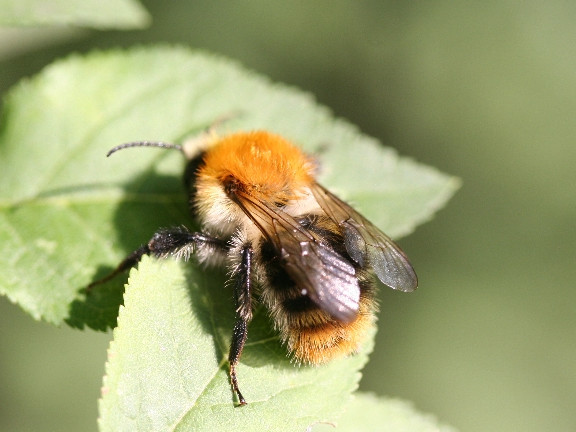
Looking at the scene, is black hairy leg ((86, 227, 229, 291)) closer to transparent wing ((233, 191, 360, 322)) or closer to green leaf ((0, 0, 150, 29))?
transparent wing ((233, 191, 360, 322))

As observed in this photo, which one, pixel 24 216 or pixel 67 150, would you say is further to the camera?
pixel 67 150

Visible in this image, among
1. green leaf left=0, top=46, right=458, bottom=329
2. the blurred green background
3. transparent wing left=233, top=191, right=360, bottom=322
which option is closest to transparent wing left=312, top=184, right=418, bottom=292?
transparent wing left=233, top=191, right=360, bottom=322

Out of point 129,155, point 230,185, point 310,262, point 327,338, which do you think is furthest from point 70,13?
point 327,338

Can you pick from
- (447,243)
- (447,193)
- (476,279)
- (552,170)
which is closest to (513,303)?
(476,279)

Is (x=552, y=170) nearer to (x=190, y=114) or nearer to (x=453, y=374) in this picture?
(x=453, y=374)

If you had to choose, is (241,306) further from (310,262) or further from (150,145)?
(150,145)

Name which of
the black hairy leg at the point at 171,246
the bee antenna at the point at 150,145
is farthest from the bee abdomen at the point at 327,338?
the bee antenna at the point at 150,145
